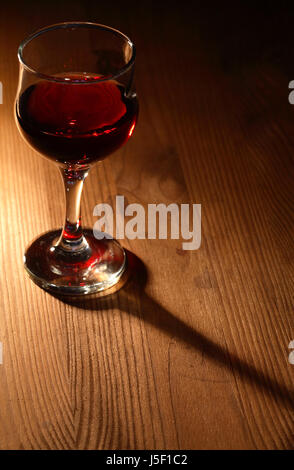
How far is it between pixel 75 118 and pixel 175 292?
22cm

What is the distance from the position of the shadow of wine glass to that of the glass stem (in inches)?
2.5

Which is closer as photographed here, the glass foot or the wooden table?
the wooden table

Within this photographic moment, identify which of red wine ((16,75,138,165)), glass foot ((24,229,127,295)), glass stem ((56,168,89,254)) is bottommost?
glass foot ((24,229,127,295))

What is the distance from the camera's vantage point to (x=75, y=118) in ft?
2.01

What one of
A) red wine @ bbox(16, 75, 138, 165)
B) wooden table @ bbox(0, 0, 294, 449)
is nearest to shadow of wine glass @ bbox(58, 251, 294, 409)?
wooden table @ bbox(0, 0, 294, 449)

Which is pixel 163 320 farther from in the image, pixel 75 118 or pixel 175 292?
pixel 75 118

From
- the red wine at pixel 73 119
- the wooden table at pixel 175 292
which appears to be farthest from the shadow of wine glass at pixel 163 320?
the red wine at pixel 73 119

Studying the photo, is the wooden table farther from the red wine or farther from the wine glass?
the red wine

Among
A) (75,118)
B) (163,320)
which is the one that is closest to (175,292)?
(163,320)

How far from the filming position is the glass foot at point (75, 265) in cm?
69

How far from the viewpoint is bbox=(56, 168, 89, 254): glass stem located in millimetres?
683

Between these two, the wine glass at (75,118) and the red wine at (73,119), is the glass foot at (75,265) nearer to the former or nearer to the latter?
the wine glass at (75,118)
